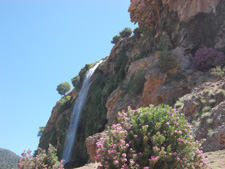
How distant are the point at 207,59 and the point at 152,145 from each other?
1007 cm

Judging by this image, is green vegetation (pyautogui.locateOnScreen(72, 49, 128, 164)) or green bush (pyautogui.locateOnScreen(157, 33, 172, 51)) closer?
green bush (pyautogui.locateOnScreen(157, 33, 172, 51))

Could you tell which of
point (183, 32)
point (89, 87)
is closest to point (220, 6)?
point (183, 32)

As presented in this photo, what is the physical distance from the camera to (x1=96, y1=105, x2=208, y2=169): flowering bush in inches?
209

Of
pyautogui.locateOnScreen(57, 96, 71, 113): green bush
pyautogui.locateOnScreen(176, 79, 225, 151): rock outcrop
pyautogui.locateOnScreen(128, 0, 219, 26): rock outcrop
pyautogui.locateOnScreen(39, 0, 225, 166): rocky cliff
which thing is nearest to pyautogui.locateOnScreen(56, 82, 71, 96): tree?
pyautogui.locateOnScreen(57, 96, 71, 113): green bush

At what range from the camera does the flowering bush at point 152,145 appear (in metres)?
5.32

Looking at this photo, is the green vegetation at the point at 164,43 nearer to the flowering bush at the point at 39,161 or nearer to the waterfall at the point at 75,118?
the flowering bush at the point at 39,161

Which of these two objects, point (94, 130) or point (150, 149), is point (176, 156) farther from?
point (94, 130)

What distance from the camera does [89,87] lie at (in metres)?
29.1

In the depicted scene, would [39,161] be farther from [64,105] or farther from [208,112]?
[64,105]

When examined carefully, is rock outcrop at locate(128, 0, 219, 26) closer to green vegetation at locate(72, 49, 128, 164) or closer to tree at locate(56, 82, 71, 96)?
green vegetation at locate(72, 49, 128, 164)

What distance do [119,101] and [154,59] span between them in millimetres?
3783

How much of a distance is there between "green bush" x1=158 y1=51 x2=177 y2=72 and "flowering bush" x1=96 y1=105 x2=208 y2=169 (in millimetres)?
8704

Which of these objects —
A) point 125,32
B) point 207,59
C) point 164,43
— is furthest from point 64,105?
point 207,59

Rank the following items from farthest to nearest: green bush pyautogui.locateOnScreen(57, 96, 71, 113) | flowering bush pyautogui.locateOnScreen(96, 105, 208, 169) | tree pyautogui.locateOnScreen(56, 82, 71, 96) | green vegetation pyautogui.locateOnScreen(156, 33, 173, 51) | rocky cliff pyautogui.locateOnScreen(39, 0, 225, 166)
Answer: tree pyautogui.locateOnScreen(56, 82, 71, 96) < green bush pyautogui.locateOnScreen(57, 96, 71, 113) < green vegetation pyautogui.locateOnScreen(156, 33, 173, 51) < rocky cliff pyautogui.locateOnScreen(39, 0, 225, 166) < flowering bush pyautogui.locateOnScreen(96, 105, 208, 169)
